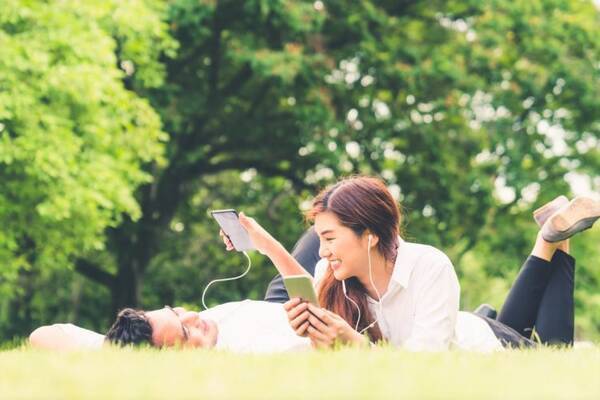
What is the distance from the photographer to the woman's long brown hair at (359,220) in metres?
5.71

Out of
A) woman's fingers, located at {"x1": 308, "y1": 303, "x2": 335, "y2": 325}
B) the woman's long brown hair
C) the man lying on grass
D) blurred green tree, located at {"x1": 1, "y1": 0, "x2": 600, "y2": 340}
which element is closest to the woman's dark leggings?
the man lying on grass

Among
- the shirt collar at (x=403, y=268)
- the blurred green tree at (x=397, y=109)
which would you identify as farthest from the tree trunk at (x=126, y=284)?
the shirt collar at (x=403, y=268)

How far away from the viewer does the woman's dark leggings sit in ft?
21.5

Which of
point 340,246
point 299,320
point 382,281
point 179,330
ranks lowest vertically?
point 179,330

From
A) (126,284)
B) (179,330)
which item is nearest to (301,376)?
(179,330)

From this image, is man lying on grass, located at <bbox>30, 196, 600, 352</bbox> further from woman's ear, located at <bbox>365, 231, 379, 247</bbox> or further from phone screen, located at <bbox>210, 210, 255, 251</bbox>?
phone screen, located at <bbox>210, 210, 255, 251</bbox>

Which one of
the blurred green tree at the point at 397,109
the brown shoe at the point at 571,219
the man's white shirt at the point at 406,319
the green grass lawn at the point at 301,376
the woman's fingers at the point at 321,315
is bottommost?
the blurred green tree at the point at 397,109

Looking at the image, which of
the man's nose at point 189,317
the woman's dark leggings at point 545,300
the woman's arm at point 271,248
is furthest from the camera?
the woman's dark leggings at point 545,300

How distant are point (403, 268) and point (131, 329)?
1676mm

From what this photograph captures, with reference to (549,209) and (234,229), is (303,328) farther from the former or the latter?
(549,209)

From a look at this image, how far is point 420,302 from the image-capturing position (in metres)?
5.49

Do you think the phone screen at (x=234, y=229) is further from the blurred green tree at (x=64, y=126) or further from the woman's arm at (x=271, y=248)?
the blurred green tree at (x=64, y=126)

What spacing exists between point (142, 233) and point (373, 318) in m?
14.7

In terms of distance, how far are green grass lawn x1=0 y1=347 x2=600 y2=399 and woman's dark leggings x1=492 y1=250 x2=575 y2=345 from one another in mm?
1987
